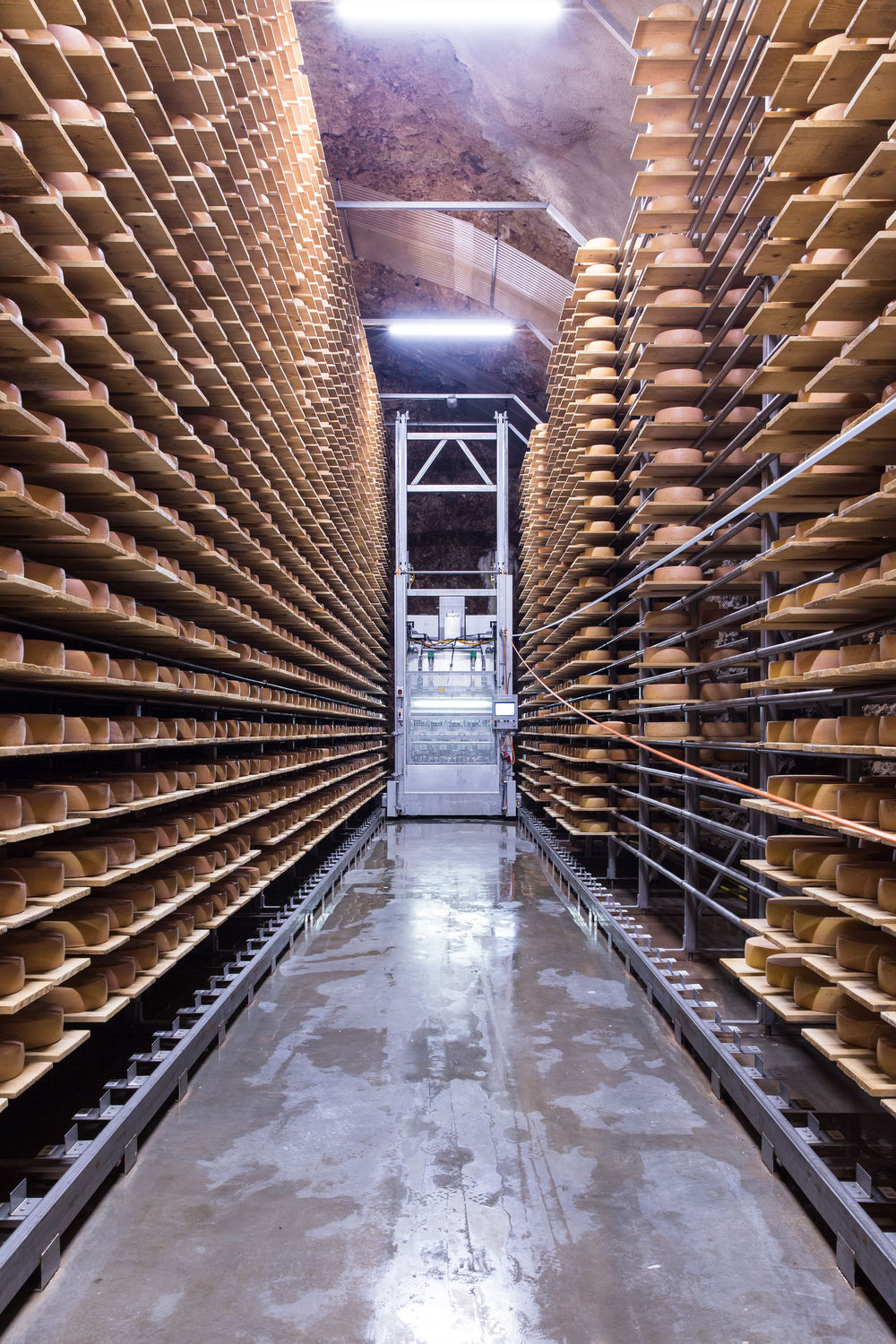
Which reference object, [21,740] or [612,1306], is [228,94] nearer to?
[21,740]

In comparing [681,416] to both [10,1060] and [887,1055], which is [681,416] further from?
[10,1060]

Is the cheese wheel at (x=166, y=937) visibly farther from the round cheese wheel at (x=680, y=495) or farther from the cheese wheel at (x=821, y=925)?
the round cheese wheel at (x=680, y=495)

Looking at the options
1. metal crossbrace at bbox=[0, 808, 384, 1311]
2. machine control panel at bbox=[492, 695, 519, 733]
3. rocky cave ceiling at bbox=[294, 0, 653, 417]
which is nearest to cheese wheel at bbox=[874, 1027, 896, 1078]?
metal crossbrace at bbox=[0, 808, 384, 1311]

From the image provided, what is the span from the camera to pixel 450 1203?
109 inches

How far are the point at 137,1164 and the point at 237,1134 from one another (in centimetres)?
35

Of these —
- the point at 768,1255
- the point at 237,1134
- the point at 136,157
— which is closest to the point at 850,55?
the point at 136,157

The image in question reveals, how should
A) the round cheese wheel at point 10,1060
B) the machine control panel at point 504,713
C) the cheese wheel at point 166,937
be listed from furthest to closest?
the machine control panel at point 504,713
the cheese wheel at point 166,937
the round cheese wheel at point 10,1060

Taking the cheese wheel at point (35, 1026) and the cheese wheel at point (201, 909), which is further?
the cheese wheel at point (201, 909)

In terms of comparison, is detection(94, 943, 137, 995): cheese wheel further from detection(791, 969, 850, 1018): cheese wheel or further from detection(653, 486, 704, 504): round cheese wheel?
detection(653, 486, 704, 504): round cheese wheel

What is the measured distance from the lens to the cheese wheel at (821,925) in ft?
9.82

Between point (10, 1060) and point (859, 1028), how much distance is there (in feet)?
7.35

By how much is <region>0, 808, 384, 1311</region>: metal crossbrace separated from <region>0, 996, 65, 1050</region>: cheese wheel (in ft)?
0.99

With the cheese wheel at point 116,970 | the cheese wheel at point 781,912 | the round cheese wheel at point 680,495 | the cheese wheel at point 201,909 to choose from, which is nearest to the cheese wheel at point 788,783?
the cheese wheel at point 781,912

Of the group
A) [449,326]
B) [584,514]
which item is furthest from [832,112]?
[449,326]
